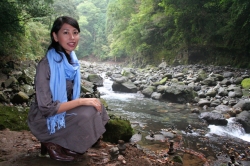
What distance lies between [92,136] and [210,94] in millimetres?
8831

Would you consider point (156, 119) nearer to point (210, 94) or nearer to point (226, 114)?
point (226, 114)

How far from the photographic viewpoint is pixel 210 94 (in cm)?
979

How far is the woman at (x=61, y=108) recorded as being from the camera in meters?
2.01

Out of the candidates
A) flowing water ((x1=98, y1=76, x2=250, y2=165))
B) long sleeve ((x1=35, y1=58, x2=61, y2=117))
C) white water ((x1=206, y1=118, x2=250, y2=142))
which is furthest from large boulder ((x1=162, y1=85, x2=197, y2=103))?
long sleeve ((x1=35, y1=58, x2=61, y2=117))

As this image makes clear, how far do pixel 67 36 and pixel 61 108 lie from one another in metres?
0.77

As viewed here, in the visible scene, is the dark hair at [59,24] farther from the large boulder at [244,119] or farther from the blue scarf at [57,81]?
the large boulder at [244,119]

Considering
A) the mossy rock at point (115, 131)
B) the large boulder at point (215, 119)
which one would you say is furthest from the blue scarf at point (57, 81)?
the large boulder at point (215, 119)

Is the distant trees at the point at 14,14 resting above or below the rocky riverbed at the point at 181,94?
above

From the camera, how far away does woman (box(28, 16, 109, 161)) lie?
2.01 meters

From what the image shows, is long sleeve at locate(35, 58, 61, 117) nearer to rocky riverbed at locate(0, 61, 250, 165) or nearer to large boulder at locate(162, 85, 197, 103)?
rocky riverbed at locate(0, 61, 250, 165)

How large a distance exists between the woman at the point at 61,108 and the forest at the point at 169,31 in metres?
4.43

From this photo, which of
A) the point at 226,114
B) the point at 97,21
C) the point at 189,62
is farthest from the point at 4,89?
the point at 97,21

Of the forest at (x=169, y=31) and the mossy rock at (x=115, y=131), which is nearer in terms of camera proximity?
the mossy rock at (x=115, y=131)

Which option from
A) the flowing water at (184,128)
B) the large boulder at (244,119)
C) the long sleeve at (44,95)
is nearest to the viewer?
the long sleeve at (44,95)
